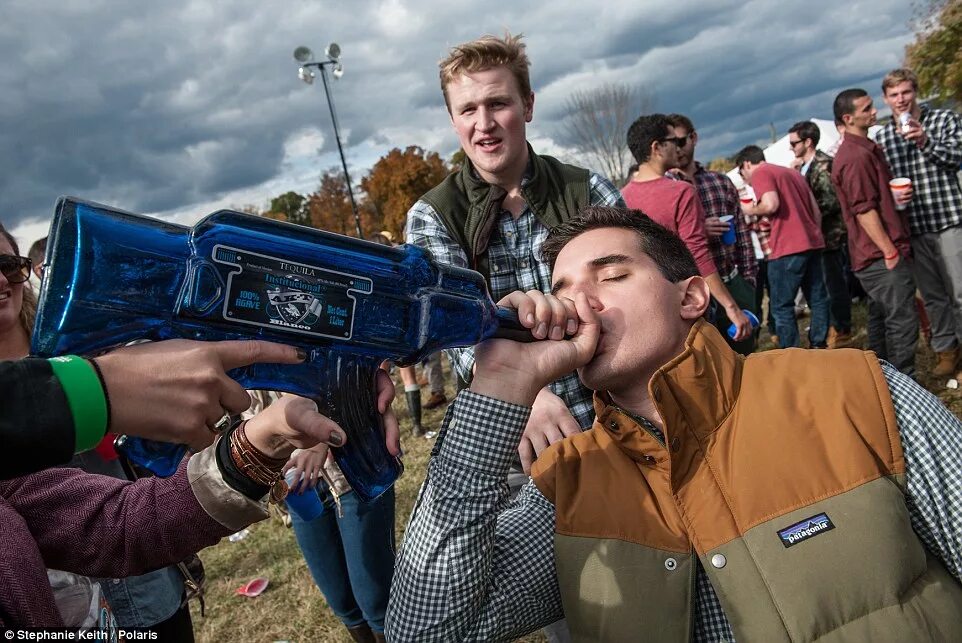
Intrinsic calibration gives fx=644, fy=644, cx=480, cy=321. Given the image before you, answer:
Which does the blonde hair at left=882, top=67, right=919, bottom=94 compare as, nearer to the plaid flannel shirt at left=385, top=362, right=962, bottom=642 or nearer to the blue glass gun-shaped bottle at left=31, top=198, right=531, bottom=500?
the plaid flannel shirt at left=385, top=362, right=962, bottom=642

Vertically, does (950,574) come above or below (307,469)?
below

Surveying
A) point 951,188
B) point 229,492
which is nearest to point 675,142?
point 951,188

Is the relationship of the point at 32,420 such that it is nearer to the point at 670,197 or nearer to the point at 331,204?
the point at 670,197

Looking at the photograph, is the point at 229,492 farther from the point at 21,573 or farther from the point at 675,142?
the point at 675,142

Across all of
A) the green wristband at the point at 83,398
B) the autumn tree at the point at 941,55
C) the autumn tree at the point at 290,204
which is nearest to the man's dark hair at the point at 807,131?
the green wristband at the point at 83,398

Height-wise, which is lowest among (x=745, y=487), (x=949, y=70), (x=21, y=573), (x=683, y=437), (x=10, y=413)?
(x=745, y=487)

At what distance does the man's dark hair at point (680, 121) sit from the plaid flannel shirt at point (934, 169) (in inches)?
65.6

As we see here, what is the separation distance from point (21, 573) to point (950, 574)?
7.45ft

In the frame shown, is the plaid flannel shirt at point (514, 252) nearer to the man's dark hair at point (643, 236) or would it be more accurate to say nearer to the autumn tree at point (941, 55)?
the man's dark hair at point (643, 236)

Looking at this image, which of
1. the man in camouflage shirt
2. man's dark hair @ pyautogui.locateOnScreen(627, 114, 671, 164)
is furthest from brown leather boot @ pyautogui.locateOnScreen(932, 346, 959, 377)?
man's dark hair @ pyautogui.locateOnScreen(627, 114, 671, 164)

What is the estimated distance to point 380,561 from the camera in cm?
322

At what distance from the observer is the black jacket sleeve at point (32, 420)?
0.99 m

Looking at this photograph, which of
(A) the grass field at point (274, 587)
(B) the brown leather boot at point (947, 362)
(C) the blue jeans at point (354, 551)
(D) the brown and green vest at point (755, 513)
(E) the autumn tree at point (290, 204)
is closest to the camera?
(D) the brown and green vest at point (755, 513)

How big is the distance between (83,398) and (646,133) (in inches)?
212
